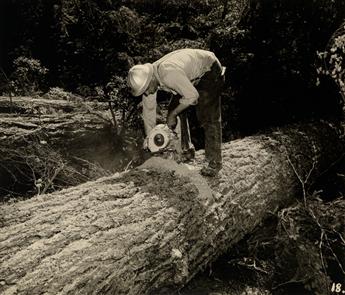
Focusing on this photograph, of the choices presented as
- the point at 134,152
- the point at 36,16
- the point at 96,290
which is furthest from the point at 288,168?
the point at 36,16

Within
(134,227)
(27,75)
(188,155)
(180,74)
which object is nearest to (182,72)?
(180,74)

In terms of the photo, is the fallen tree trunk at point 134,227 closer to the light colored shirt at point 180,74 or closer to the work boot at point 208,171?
the work boot at point 208,171

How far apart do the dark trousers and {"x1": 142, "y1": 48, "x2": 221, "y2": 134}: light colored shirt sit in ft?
0.40

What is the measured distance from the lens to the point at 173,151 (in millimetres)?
3338

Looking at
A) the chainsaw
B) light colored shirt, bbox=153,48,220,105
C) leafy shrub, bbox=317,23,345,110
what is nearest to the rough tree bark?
the chainsaw

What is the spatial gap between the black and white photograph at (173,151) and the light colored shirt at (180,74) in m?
0.01

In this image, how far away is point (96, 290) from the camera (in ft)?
7.23

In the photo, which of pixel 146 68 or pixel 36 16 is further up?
pixel 36 16

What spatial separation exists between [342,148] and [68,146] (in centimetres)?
404

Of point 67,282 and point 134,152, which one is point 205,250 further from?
point 134,152

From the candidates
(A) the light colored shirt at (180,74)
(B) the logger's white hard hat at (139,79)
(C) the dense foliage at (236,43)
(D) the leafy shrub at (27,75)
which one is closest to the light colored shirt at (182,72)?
(A) the light colored shirt at (180,74)

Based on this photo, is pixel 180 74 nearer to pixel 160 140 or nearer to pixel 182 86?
pixel 182 86

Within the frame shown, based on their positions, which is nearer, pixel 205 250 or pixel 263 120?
pixel 205 250

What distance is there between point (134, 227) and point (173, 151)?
936 millimetres
